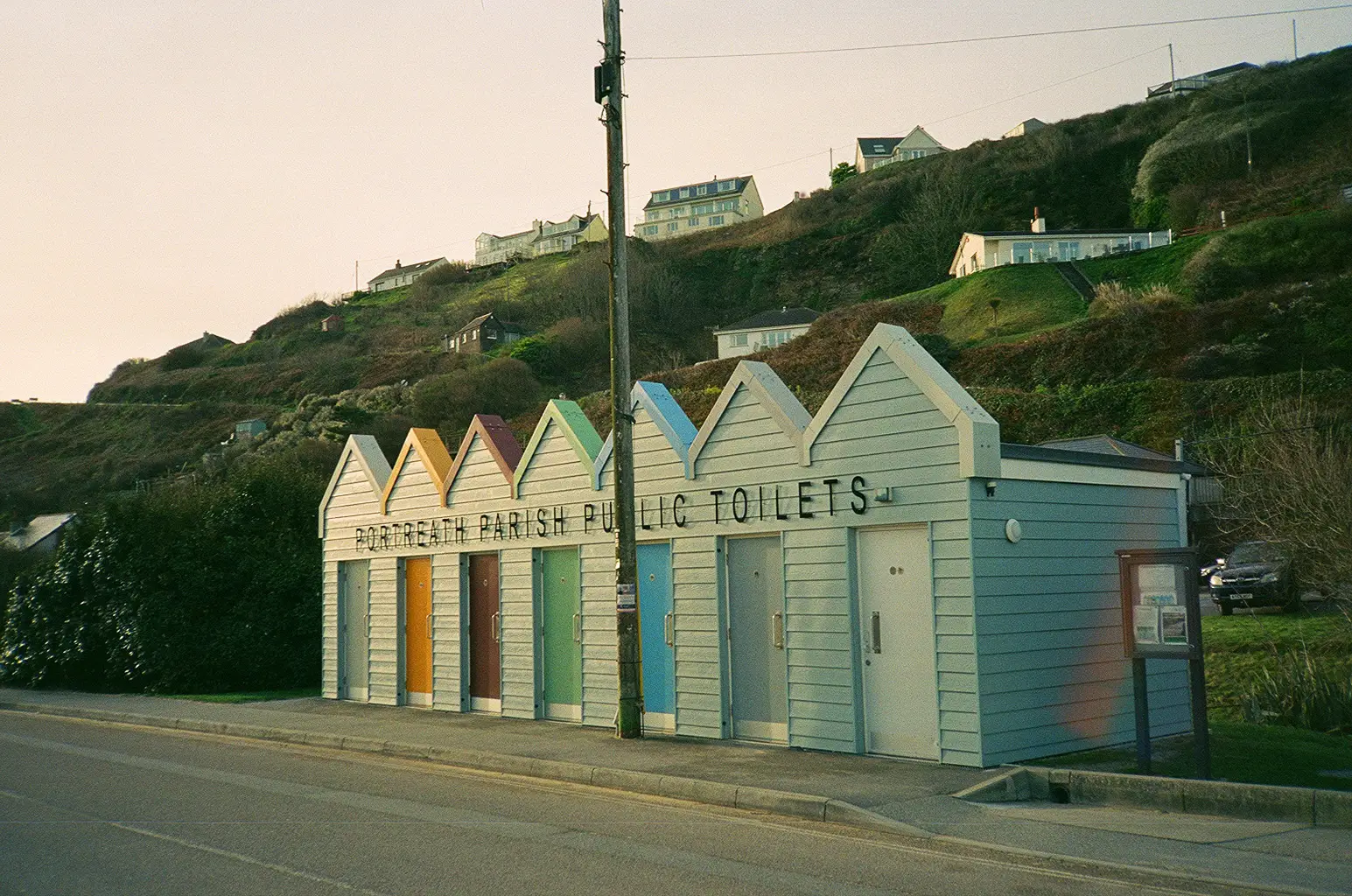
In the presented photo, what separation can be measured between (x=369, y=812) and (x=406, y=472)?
1117 centimetres

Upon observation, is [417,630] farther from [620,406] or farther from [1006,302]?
[1006,302]

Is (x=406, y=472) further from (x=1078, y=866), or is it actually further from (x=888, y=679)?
(x=1078, y=866)

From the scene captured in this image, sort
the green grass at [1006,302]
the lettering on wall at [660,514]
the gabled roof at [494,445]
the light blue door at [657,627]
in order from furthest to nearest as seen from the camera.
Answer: the green grass at [1006,302]
the gabled roof at [494,445]
the light blue door at [657,627]
the lettering on wall at [660,514]

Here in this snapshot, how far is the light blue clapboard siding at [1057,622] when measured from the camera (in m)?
11.9

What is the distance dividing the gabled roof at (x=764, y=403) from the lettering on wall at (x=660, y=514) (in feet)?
1.81

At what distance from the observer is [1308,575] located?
19.7 metres

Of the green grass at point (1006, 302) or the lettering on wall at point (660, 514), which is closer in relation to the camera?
the lettering on wall at point (660, 514)

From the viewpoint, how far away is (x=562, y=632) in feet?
57.2

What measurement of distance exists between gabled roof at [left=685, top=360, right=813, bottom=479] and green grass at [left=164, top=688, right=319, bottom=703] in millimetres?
12558

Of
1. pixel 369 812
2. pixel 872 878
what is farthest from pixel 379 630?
pixel 872 878

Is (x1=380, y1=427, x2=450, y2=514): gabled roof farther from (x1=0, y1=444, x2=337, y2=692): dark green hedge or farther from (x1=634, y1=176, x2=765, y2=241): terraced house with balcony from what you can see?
(x1=634, y1=176, x2=765, y2=241): terraced house with balcony

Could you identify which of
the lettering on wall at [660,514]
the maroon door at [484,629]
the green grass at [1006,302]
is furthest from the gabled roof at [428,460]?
the green grass at [1006,302]

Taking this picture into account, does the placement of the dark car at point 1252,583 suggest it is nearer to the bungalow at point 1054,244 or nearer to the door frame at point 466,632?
the door frame at point 466,632

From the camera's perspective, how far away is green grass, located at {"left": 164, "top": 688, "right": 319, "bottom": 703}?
23.4 m
